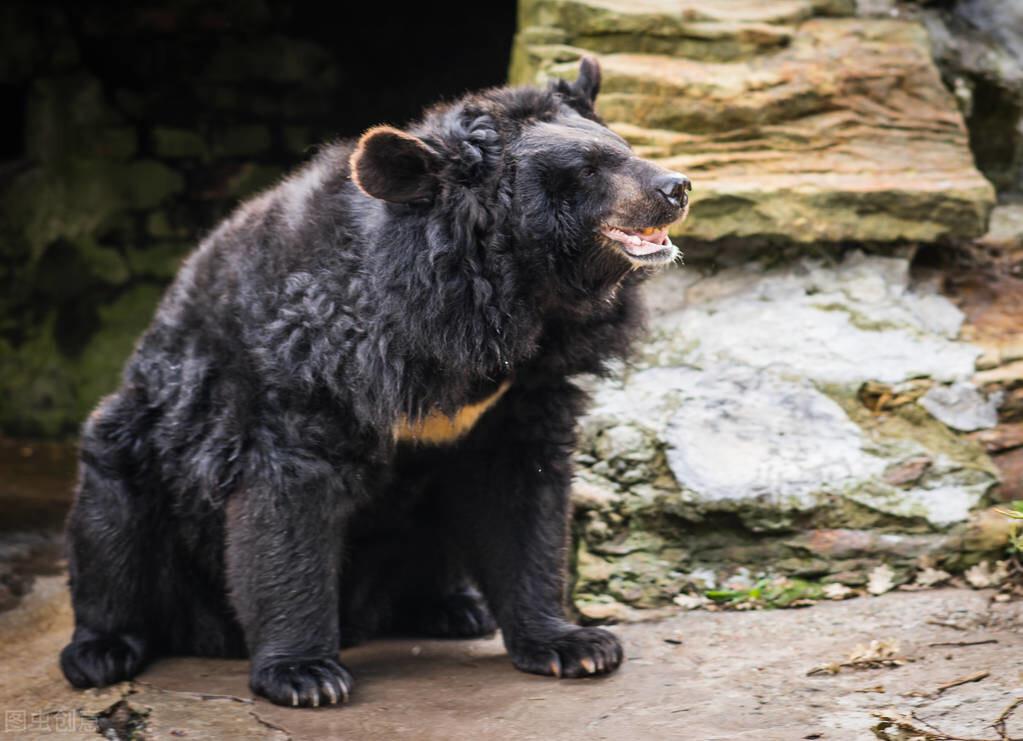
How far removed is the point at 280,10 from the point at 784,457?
5043mm

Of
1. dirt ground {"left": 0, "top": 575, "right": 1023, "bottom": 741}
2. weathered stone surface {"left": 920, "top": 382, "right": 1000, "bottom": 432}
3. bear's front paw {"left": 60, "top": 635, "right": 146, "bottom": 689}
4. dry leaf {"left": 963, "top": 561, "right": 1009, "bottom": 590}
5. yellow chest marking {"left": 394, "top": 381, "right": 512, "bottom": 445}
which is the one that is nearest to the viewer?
dirt ground {"left": 0, "top": 575, "right": 1023, "bottom": 741}

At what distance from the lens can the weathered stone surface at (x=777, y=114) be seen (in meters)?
5.01

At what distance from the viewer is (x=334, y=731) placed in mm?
3379

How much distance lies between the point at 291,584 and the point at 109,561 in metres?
0.74

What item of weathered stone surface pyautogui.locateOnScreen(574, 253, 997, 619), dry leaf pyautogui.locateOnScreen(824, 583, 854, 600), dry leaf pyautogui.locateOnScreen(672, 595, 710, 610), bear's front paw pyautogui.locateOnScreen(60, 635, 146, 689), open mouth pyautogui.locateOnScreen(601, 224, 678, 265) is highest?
open mouth pyautogui.locateOnScreen(601, 224, 678, 265)

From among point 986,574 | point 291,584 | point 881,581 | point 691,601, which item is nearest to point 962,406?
point 986,574

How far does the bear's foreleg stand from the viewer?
141 inches

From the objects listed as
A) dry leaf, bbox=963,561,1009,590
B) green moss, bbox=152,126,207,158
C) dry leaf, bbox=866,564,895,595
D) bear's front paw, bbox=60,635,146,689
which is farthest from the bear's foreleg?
green moss, bbox=152,126,207,158

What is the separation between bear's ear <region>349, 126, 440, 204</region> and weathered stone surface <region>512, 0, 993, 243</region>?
1786 millimetres

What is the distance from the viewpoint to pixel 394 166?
Result: 11.0 feet

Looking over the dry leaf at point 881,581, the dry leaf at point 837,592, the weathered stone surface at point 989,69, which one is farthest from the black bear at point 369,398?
the weathered stone surface at point 989,69

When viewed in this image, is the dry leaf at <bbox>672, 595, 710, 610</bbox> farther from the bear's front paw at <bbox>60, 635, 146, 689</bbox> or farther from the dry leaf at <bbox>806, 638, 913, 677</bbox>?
the bear's front paw at <bbox>60, 635, 146, 689</bbox>

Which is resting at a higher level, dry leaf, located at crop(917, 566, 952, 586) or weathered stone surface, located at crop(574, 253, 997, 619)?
weathered stone surface, located at crop(574, 253, 997, 619)

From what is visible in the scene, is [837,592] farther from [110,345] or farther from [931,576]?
[110,345]
